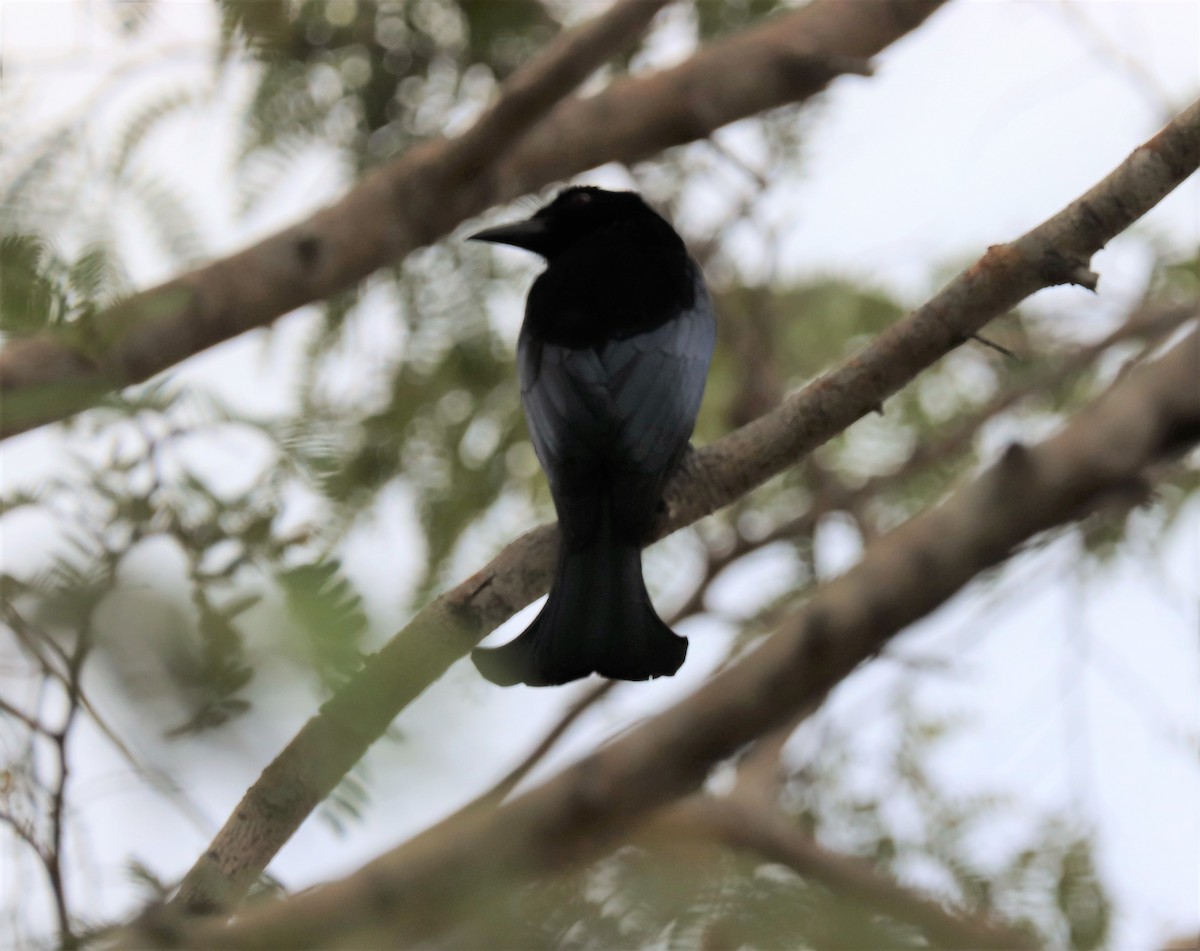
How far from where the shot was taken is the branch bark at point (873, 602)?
2750 millimetres

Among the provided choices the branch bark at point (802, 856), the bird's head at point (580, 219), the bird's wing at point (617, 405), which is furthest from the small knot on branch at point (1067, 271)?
the bird's head at point (580, 219)

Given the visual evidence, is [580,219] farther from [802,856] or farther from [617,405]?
[802,856]

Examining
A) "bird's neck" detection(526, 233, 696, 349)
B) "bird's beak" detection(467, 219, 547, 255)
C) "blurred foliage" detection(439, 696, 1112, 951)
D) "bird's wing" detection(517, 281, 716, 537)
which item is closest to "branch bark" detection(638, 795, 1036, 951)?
"blurred foliage" detection(439, 696, 1112, 951)

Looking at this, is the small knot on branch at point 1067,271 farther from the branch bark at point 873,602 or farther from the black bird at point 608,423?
the black bird at point 608,423

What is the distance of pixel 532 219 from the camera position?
13.3 ft

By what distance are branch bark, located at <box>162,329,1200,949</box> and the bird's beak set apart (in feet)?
5.11

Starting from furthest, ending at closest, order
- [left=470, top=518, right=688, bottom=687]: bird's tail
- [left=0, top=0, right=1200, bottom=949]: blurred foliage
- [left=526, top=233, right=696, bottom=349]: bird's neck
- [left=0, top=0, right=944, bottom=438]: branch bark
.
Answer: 1. [left=0, top=0, right=944, bottom=438]: branch bark
2. [left=526, top=233, right=696, bottom=349]: bird's neck
3. [left=470, top=518, right=688, bottom=687]: bird's tail
4. [left=0, top=0, right=1200, bottom=949]: blurred foliage

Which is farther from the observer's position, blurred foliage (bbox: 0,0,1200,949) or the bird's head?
the bird's head

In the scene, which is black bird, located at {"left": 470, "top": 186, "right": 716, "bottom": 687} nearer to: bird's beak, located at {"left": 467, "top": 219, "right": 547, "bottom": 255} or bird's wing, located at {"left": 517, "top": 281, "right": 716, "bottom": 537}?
bird's wing, located at {"left": 517, "top": 281, "right": 716, "bottom": 537}

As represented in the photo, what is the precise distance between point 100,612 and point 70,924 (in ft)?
2.39

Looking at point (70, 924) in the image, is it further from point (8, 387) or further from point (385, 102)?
point (385, 102)

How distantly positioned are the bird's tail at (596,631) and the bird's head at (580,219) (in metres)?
1.52

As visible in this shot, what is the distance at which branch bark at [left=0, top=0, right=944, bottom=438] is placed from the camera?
3.48m

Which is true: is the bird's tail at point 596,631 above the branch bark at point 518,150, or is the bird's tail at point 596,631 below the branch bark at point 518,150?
below
